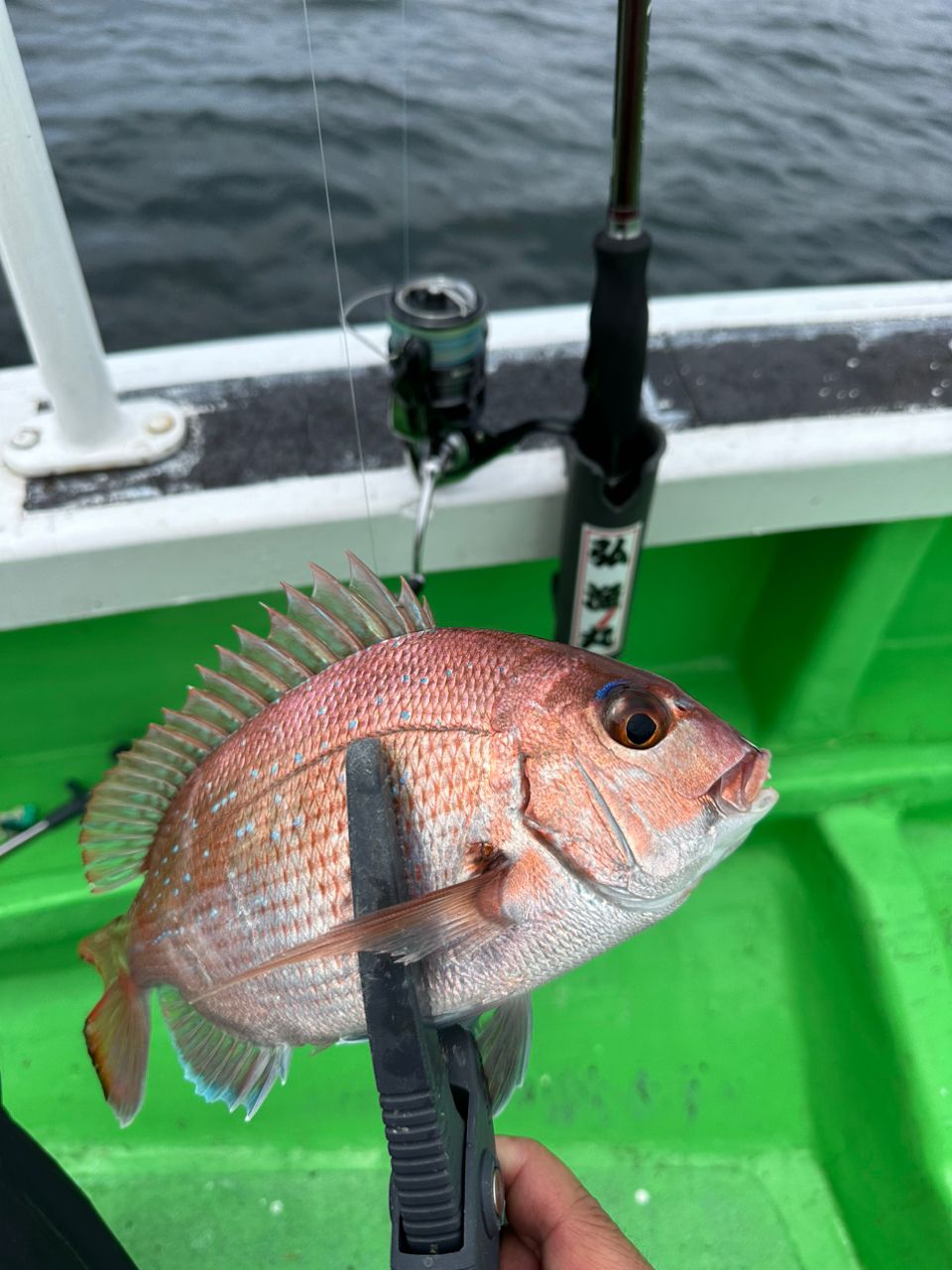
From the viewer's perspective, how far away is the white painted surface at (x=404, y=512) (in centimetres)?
177

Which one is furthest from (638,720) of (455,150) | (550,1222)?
(455,150)

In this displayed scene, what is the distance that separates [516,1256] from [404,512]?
4.17ft

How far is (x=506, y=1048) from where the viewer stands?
1.12 m

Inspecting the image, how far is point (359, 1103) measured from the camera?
193 centimetres

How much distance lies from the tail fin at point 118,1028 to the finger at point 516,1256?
1.74 ft

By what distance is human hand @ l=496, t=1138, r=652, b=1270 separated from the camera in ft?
3.65

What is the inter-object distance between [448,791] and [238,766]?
295 millimetres

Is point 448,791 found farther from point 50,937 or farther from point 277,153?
point 277,153

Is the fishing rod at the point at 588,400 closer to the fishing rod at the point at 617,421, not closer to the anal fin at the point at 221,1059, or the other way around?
the fishing rod at the point at 617,421

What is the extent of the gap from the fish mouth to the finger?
699mm

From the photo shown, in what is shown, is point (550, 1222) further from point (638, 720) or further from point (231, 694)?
point (231, 694)

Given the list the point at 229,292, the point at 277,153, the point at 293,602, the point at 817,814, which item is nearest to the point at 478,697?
the point at 293,602

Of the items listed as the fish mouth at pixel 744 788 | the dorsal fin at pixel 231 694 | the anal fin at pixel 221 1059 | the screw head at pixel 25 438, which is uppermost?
the fish mouth at pixel 744 788

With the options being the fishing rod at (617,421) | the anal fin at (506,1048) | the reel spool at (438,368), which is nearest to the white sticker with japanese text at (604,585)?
the fishing rod at (617,421)
